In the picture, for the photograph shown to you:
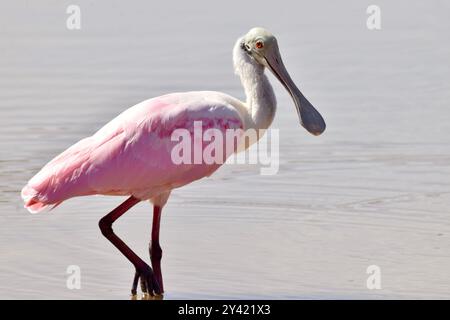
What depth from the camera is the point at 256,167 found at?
13.0m

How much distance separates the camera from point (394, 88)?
15.6m

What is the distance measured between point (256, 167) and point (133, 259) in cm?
336

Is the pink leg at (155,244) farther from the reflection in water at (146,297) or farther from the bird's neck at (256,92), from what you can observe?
the bird's neck at (256,92)

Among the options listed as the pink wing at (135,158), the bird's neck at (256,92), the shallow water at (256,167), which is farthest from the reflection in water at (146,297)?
the bird's neck at (256,92)

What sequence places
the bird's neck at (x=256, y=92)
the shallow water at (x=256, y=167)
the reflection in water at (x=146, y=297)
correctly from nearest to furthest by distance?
the reflection in water at (x=146, y=297) → the shallow water at (x=256, y=167) → the bird's neck at (x=256, y=92)

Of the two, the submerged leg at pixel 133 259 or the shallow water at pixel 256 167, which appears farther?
the shallow water at pixel 256 167

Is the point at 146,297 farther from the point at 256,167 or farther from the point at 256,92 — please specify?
the point at 256,167

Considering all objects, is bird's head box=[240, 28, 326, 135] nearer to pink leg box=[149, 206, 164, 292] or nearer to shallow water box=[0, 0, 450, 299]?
shallow water box=[0, 0, 450, 299]

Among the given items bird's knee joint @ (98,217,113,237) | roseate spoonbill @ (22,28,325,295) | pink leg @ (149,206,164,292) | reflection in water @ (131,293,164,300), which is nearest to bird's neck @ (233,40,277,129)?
roseate spoonbill @ (22,28,325,295)

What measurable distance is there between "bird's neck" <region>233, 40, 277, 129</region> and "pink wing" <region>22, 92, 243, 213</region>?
19cm

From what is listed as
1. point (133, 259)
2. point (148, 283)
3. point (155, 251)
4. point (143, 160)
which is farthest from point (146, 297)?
point (143, 160)

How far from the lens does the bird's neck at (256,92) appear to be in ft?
33.2

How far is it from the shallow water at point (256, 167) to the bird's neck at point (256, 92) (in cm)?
106

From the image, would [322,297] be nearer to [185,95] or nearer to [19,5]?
[185,95]
